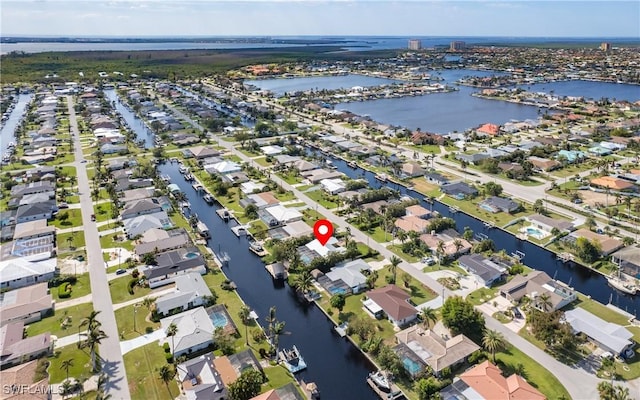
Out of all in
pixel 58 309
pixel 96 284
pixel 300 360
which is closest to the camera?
pixel 300 360

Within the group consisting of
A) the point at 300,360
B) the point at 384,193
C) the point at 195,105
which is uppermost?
the point at 195,105

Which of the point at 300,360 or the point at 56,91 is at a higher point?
the point at 56,91

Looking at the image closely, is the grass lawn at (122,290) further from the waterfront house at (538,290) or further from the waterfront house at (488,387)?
the waterfront house at (538,290)

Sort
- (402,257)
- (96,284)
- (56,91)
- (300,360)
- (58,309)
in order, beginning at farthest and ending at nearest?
(56,91)
(402,257)
(96,284)
(58,309)
(300,360)

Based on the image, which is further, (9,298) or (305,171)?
(305,171)

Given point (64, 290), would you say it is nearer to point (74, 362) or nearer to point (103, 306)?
point (103, 306)

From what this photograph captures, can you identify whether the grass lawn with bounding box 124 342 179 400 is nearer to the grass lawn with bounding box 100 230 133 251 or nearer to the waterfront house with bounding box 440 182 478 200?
the grass lawn with bounding box 100 230 133 251

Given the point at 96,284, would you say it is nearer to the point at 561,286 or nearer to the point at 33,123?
the point at 561,286

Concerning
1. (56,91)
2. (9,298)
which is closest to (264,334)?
(9,298)
